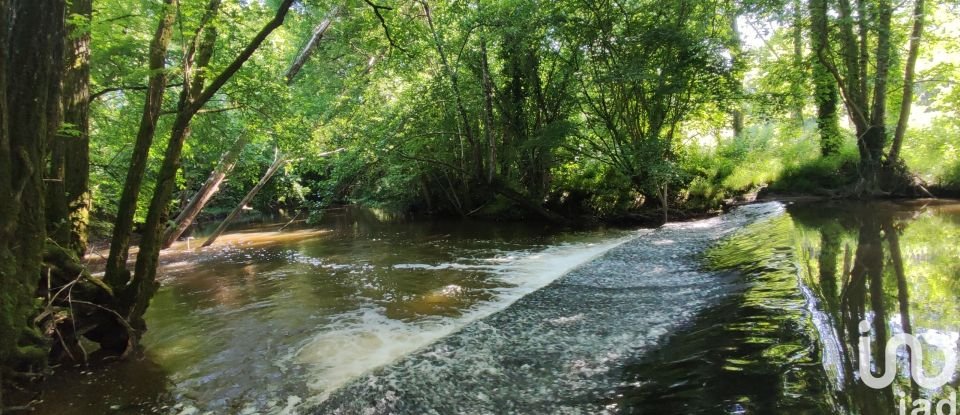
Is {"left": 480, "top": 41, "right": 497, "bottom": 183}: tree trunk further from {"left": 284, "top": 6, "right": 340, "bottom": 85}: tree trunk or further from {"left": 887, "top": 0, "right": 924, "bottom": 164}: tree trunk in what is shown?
{"left": 887, "top": 0, "right": 924, "bottom": 164}: tree trunk

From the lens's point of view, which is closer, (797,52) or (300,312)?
(300,312)

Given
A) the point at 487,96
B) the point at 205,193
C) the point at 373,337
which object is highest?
the point at 487,96

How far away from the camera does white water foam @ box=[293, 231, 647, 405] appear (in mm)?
4400

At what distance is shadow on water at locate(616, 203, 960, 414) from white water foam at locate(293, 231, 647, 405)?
232 centimetres

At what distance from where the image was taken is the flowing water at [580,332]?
314 cm

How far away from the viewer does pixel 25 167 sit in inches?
131

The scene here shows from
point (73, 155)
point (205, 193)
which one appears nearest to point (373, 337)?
point (73, 155)

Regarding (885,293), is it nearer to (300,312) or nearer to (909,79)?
(300,312)

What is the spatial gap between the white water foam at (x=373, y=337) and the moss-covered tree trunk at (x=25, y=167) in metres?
2.12

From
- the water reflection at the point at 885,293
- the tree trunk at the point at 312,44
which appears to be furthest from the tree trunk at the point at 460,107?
the water reflection at the point at 885,293

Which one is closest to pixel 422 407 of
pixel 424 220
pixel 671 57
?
pixel 671 57

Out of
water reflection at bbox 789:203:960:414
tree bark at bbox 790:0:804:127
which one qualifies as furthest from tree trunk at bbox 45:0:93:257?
tree bark at bbox 790:0:804:127

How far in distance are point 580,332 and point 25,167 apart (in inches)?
185

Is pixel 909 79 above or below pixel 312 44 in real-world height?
below
